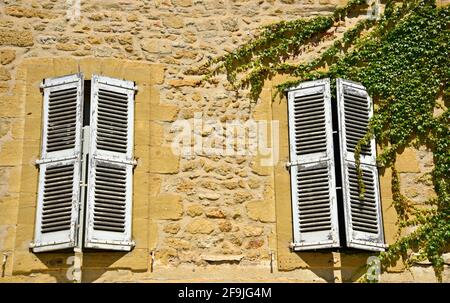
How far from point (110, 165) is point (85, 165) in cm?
22

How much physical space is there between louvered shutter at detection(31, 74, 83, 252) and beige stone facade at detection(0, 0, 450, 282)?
101 mm

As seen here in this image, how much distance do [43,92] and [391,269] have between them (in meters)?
3.53

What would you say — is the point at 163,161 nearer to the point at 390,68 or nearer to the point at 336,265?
the point at 336,265

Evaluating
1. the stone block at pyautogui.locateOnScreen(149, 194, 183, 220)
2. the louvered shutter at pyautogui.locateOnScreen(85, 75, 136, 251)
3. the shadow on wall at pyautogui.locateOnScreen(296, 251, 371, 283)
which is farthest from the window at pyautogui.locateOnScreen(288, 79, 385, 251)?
the louvered shutter at pyautogui.locateOnScreen(85, 75, 136, 251)

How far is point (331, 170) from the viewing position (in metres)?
7.77

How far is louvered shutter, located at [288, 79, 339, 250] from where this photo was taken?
7.61 metres

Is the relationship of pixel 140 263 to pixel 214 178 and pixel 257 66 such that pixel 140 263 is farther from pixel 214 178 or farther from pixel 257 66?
pixel 257 66

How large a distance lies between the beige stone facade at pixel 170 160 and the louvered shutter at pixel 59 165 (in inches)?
4.0

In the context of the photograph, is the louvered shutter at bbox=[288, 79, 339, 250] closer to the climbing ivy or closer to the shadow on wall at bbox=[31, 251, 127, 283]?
the climbing ivy

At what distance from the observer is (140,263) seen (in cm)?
748

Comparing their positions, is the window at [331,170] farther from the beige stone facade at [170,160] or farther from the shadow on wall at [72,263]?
the shadow on wall at [72,263]

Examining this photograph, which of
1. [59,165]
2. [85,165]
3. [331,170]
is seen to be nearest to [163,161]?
[85,165]
